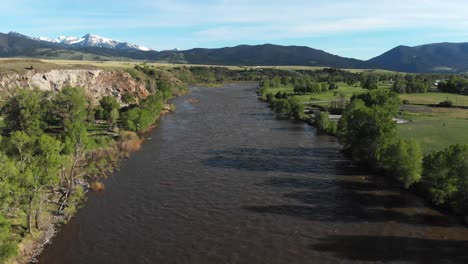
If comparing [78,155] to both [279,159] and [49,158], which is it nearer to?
[49,158]

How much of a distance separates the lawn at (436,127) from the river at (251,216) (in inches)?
767

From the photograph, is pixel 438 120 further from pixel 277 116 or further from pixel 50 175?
pixel 50 175

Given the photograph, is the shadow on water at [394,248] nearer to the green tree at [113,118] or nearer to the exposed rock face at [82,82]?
the green tree at [113,118]

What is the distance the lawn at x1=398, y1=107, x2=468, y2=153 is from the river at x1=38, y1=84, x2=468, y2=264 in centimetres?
1949

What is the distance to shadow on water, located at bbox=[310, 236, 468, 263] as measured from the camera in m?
39.6

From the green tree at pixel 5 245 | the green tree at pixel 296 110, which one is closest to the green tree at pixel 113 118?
the green tree at pixel 5 245

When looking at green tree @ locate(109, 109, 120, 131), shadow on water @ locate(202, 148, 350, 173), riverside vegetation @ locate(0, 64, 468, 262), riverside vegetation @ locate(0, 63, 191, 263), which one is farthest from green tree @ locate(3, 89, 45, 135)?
shadow on water @ locate(202, 148, 350, 173)

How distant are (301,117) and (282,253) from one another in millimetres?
85178

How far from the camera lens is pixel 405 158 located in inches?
2235

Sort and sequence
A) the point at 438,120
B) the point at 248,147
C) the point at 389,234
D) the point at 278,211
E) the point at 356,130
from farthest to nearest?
the point at 438,120
the point at 248,147
the point at 356,130
the point at 278,211
the point at 389,234

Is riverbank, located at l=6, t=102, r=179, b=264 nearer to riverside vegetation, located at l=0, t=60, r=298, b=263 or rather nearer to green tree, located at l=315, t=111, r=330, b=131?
riverside vegetation, located at l=0, t=60, r=298, b=263

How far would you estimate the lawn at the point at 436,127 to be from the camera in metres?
79.2

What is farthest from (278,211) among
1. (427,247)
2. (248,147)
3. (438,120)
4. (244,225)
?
(438,120)

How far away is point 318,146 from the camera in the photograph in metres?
85.2
